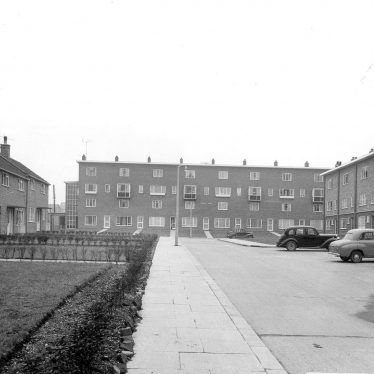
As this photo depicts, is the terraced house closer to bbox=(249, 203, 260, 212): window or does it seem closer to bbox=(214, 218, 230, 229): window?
bbox=(214, 218, 230, 229): window

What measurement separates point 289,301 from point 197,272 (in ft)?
17.3

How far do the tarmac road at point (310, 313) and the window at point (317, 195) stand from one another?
52676mm

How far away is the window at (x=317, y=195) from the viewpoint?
67.6 m

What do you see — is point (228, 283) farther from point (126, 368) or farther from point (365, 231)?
point (365, 231)

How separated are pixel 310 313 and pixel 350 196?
39651 millimetres

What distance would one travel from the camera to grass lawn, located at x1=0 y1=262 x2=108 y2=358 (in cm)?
687

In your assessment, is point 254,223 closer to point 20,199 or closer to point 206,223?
point 206,223

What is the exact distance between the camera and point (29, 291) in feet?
34.1

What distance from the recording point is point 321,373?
Result: 17.0ft

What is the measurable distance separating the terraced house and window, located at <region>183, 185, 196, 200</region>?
20.9 m

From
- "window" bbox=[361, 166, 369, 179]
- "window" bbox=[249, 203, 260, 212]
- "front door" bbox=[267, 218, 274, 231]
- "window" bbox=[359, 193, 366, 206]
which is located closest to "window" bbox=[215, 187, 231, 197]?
"window" bbox=[249, 203, 260, 212]

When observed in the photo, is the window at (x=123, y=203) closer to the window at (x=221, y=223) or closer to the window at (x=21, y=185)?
the window at (x=221, y=223)

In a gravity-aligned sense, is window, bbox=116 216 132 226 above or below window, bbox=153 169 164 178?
below

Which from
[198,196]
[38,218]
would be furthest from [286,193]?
[38,218]
